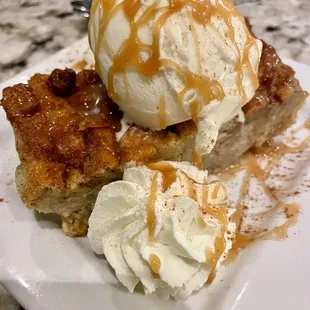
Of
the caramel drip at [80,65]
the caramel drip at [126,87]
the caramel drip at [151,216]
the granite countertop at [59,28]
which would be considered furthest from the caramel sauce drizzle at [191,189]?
the granite countertop at [59,28]

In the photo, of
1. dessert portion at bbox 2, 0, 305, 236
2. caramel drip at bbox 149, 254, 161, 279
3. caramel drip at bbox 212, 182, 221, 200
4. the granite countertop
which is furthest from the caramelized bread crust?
the granite countertop

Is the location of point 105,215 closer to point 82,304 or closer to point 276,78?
point 82,304

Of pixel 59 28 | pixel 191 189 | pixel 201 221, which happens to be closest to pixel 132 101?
pixel 191 189

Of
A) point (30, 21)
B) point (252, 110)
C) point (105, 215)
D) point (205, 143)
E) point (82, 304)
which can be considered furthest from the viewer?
point (30, 21)

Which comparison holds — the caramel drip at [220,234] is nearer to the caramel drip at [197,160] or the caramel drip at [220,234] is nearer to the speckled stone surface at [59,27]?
the caramel drip at [197,160]

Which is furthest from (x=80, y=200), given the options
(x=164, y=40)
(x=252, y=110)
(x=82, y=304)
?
(x=252, y=110)

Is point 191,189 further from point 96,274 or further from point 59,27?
point 59,27

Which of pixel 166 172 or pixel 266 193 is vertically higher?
pixel 166 172
